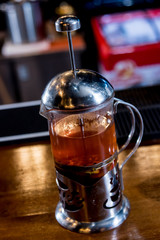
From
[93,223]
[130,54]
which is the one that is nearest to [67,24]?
[93,223]

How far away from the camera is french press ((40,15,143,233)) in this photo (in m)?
0.84

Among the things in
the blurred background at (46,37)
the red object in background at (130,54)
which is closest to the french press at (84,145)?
the red object in background at (130,54)

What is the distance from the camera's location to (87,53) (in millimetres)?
3180

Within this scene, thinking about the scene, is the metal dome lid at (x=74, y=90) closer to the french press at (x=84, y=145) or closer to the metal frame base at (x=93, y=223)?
the french press at (x=84, y=145)

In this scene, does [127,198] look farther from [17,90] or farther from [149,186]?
[17,90]

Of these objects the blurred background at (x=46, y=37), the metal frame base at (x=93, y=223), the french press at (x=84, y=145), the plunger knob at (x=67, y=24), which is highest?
the plunger knob at (x=67, y=24)

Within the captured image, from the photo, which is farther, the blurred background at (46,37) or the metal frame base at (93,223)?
the blurred background at (46,37)

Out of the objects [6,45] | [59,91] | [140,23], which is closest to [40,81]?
[6,45]

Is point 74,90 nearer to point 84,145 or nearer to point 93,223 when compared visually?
point 84,145

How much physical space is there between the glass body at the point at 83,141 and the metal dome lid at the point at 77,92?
0.03 metres

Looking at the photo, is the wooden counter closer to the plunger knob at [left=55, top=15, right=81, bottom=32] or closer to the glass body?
the glass body

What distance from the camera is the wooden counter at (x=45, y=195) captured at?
95cm

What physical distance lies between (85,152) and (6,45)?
2696 millimetres

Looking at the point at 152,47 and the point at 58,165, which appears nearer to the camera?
the point at 58,165
